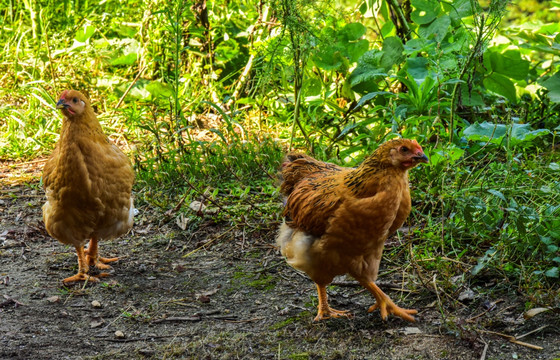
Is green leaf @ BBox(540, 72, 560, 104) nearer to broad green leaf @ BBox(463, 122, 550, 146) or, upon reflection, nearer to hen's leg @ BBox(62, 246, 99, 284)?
broad green leaf @ BBox(463, 122, 550, 146)

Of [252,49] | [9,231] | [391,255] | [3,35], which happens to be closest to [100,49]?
[3,35]

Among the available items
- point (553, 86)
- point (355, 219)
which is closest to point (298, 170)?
point (355, 219)

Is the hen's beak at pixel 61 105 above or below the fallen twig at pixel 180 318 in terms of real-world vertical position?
above

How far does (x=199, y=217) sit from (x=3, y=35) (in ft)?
14.5

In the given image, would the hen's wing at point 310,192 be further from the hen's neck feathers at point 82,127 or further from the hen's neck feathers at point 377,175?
the hen's neck feathers at point 82,127

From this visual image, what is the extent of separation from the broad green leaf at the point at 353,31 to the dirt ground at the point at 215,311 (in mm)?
2017

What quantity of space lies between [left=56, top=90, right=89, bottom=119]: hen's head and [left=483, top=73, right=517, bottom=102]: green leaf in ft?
10.2

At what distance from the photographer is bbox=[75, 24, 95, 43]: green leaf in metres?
7.34

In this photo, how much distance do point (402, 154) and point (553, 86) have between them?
97.3 inches

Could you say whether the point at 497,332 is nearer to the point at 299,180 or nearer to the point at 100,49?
the point at 299,180

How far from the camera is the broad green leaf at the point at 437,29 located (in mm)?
5008

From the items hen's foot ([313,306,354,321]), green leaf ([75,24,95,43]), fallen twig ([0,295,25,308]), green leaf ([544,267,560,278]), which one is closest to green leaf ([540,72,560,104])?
green leaf ([544,267,560,278])

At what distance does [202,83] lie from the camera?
23.0 ft

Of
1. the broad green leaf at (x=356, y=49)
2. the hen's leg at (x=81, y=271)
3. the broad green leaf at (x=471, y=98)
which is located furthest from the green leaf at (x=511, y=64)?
the hen's leg at (x=81, y=271)
